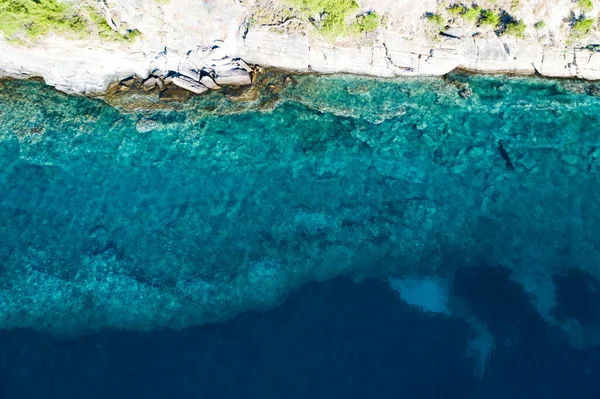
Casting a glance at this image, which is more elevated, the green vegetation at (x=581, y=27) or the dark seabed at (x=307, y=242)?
the green vegetation at (x=581, y=27)

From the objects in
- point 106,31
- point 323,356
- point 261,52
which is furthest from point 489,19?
point 106,31

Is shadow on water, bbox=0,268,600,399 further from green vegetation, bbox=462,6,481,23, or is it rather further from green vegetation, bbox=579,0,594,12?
green vegetation, bbox=579,0,594,12

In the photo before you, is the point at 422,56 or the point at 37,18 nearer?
the point at 37,18

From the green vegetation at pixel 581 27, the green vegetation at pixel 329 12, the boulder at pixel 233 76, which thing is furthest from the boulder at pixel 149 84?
the green vegetation at pixel 581 27

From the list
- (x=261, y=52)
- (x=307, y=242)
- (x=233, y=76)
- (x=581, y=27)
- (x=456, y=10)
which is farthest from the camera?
(x=233, y=76)

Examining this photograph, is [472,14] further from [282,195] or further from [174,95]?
[174,95]

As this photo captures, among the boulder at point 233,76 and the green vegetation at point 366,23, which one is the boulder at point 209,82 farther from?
the green vegetation at point 366,23

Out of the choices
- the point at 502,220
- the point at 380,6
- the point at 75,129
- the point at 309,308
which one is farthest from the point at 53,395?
the point at 380,6

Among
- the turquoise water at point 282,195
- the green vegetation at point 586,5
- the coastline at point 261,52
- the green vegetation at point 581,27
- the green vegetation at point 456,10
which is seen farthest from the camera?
the coastline at point 261,52
